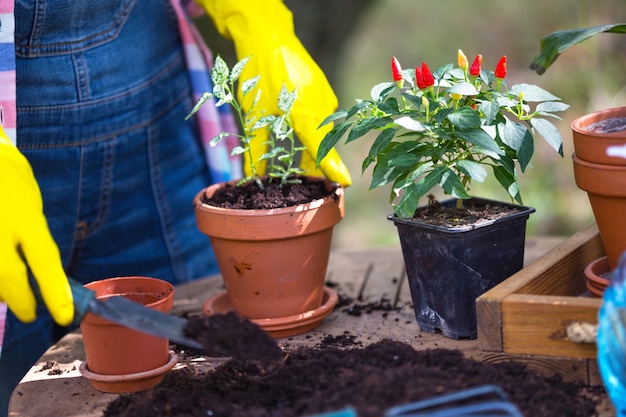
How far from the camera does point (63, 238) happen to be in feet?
6.06

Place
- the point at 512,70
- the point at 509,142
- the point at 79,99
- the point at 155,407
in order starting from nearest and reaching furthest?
the point at 155,407
the point at 509,142
the point at 79,99
the point at 512,70

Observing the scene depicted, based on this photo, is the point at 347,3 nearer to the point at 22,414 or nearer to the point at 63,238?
the point at 63,238

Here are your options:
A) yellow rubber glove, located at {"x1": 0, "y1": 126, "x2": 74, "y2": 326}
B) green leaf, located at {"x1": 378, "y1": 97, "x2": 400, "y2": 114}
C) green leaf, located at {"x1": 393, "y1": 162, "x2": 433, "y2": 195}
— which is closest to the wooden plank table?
yellow rubber glove, located at {"x1": 0, "y1": 126, "x2": 74, "y2": 326}

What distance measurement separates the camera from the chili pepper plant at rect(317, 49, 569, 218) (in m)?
1.29

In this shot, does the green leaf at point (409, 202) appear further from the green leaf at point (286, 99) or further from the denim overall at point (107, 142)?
the denim overall at point (107, 142)

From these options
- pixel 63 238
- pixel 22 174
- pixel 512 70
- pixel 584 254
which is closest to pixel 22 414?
pixel 22 174

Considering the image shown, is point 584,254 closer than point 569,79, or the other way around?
point 584,254

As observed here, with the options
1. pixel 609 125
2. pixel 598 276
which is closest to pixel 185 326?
pixel 598 276

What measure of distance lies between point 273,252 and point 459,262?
345 millimetres

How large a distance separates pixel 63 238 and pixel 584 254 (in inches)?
46.6

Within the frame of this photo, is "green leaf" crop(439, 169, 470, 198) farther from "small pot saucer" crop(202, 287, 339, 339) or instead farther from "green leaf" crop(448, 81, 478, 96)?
"small pot saucer" crop(202, 287, 339, 339)

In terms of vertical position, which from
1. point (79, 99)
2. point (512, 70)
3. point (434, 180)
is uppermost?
point (79, 99)

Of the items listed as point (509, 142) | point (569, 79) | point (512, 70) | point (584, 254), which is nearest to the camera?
point (509, 142)

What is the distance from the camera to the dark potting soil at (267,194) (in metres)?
1.48
